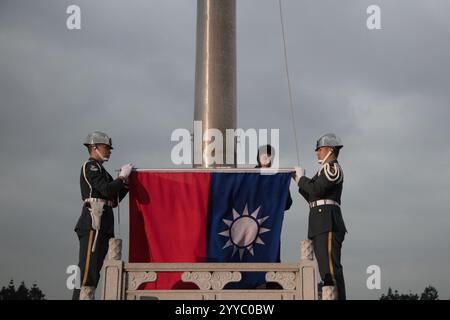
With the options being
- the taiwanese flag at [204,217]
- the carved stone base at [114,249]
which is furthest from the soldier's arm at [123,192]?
the carved stone base at [114,249]

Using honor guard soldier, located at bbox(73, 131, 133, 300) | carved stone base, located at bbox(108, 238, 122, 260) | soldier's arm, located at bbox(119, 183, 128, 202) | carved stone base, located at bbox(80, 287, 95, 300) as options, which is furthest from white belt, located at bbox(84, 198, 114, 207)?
carved stone base, located at bbox(80, 287, 95, 300)

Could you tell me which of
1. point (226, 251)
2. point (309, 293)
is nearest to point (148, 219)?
point (226, 251)

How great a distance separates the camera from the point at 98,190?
9148 mm

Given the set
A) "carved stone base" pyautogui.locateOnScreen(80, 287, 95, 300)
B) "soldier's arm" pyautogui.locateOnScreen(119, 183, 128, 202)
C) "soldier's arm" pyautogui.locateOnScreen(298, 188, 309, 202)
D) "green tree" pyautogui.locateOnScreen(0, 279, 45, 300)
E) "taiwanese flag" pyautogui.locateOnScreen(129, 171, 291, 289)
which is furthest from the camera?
"green tree" pyautogui.locateOnScreen(0, 279, 45, 300)

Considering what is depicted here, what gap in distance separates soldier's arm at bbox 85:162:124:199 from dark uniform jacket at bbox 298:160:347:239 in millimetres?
2592

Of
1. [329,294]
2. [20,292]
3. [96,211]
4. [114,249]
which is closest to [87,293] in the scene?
[114,249]

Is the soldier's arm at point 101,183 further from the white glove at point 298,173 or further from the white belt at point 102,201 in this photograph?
the white glove at point 298,173

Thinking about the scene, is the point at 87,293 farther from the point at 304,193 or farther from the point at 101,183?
the point at 304,193

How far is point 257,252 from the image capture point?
9.13m

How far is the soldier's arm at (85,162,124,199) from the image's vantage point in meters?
9.01

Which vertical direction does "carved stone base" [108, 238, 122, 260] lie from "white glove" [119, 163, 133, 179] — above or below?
below

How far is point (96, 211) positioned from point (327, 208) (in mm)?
3286

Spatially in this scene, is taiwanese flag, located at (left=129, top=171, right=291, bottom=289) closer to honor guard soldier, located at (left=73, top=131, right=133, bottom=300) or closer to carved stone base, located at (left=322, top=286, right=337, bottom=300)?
honor guard soldier, located at (left=73, top=131, right=133, bottom=300)
